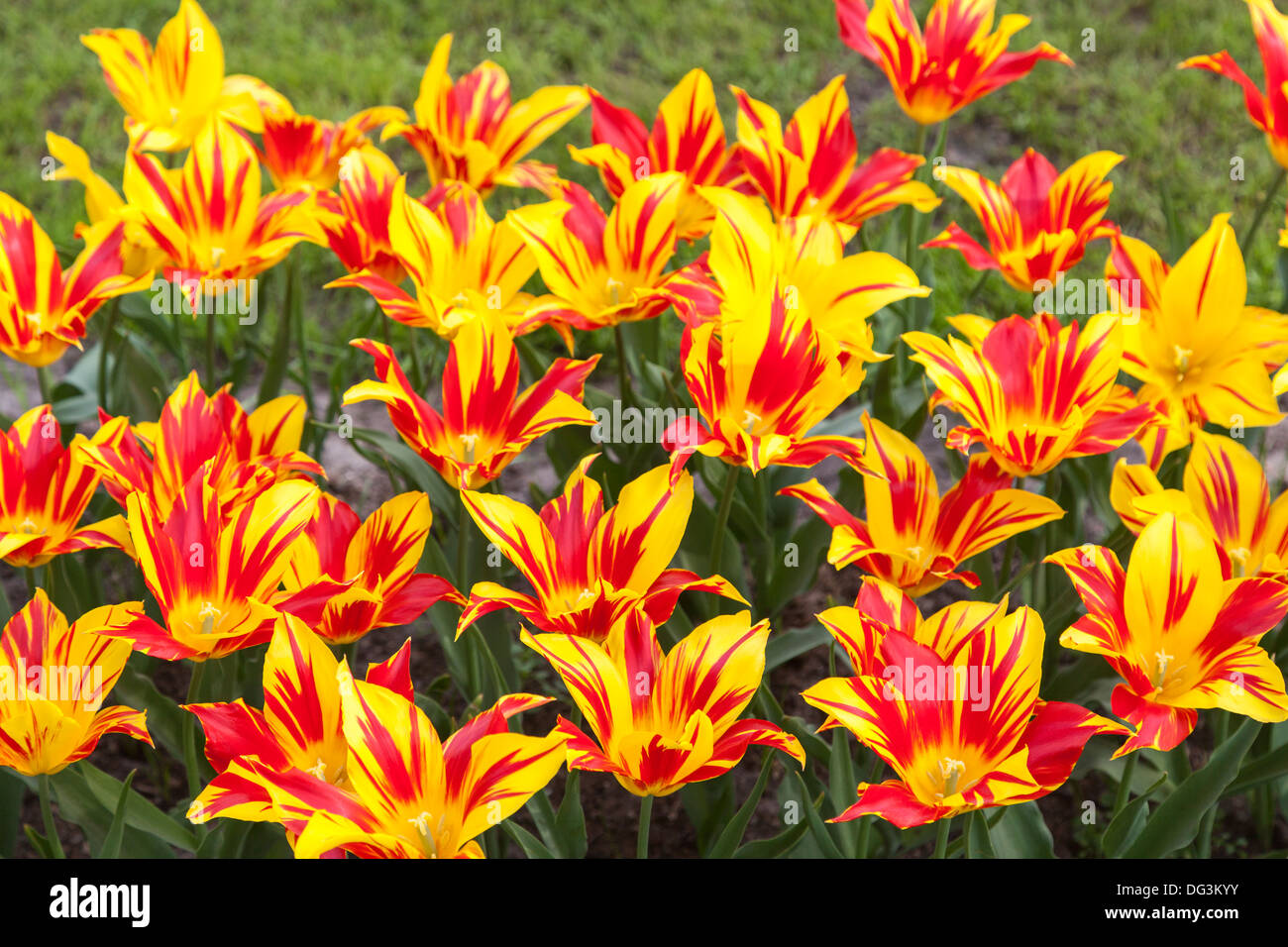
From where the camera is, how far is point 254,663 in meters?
2.00

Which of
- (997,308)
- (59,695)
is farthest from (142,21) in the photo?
(59,695)

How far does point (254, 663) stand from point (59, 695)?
50 centimetres

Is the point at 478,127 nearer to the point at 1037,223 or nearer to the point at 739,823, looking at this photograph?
the point at 1037,223

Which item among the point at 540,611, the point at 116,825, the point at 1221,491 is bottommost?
the point at 116,825

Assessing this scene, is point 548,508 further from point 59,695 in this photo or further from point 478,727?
point 59,695

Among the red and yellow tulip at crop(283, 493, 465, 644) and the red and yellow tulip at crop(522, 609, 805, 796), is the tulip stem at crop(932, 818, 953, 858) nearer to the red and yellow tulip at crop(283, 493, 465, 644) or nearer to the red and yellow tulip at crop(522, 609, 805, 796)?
the red and yellow tulip at crop(522, 609, 805, 796)

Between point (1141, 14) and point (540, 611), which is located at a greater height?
point (1141, 14)

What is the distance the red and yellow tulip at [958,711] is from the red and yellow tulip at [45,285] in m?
1.18

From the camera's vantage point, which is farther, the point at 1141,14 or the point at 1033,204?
the point at 1141,14

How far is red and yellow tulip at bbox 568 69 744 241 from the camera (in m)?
2.17

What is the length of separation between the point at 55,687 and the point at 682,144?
125cm

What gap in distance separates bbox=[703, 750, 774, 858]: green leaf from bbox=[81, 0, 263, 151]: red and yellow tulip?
1.38 meters

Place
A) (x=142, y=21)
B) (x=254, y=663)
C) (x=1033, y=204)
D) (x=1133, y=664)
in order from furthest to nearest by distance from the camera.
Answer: (x=142, y=21) → (x=1033, y=204) → (x=254, y=663) → (x=1133, y=664)

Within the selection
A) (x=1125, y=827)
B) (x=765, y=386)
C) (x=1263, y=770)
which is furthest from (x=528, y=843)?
(x=1263, y=770)
